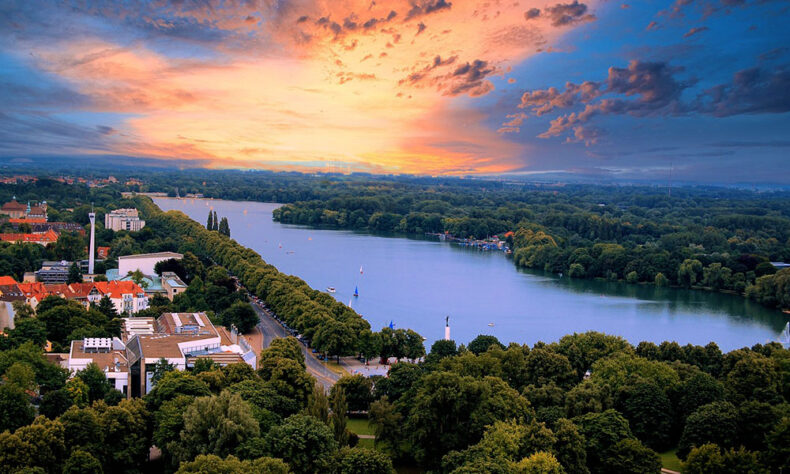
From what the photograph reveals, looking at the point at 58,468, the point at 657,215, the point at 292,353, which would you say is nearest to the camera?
the point at 58,468

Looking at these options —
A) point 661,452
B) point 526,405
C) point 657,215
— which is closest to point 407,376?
point 526,405

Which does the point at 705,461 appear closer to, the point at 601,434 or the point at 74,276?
the point at 601,434

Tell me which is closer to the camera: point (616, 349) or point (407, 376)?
point (407, 376)

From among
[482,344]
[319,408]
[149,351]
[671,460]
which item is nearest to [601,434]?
[671,460]

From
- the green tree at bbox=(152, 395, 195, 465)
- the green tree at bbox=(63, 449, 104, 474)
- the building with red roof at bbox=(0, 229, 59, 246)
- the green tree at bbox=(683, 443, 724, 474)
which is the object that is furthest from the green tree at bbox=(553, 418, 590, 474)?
the building with red roof at bbox=(0, 229, 59, 246)

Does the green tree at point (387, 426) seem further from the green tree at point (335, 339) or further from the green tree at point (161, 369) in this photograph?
the green tree at point (335, 339)

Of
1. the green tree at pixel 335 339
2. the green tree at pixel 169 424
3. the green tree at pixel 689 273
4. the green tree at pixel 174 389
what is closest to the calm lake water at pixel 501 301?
the green tree at pixel 689 273

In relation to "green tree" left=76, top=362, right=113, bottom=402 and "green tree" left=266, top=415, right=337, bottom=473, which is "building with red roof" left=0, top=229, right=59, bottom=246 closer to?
"green tree" left=76, top=362, right=113, bottom=402

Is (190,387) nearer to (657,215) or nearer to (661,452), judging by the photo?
(661,452)
